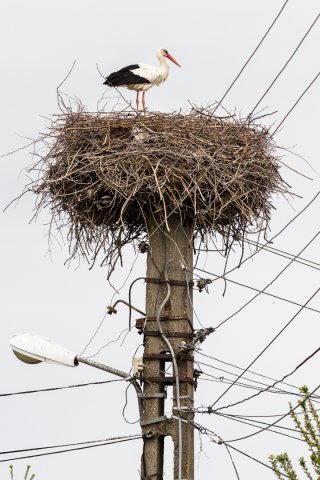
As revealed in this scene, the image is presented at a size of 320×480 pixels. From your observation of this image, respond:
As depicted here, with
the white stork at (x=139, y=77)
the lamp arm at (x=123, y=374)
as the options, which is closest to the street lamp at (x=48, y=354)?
the lamp arm at (x=123, y=374)

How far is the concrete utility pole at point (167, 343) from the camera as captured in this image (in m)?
8.65

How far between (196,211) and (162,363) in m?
1.12

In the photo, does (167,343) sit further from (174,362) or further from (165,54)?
(165,54)

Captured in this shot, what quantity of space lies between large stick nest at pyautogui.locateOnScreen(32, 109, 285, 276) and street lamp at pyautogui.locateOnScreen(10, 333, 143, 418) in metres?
1.01

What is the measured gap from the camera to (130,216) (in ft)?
31.8

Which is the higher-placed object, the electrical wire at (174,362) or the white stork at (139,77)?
the white stork at (139,77)

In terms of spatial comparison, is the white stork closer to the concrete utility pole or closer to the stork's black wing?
the stork's black wing

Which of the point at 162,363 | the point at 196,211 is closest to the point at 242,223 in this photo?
the point at 196,211

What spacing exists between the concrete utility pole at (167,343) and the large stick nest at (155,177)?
192 millimetres

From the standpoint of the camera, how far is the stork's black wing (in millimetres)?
13016

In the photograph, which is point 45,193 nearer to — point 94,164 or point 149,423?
point 94,164

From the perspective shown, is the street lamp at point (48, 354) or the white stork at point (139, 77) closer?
the street lamp at point (48, 354)

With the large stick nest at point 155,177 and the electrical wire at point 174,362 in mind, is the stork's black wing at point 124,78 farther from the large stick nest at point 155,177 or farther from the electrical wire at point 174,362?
the electrical wire at point 174,362

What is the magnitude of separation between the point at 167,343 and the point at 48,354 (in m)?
0.77
